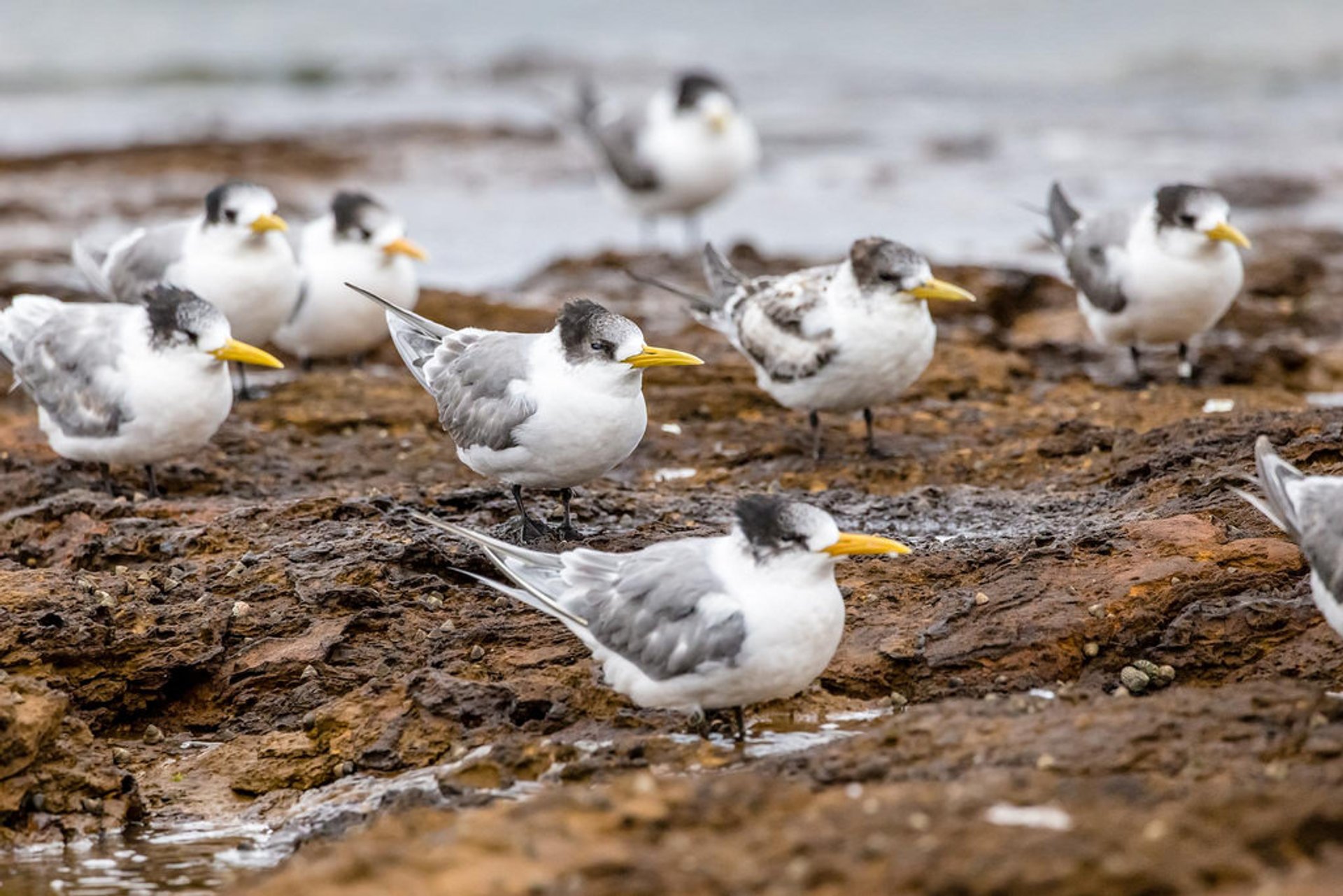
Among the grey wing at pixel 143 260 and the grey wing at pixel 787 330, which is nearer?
the grey wing at pixel 787 330

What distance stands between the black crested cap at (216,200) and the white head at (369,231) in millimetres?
901

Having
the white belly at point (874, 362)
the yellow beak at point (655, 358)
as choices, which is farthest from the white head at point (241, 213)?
the yellow beak at point (655, 358)

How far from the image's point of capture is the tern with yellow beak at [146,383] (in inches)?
282

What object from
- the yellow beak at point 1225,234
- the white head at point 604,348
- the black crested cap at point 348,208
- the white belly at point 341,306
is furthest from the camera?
the black crested cap at point 348,208

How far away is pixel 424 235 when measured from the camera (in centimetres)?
1509

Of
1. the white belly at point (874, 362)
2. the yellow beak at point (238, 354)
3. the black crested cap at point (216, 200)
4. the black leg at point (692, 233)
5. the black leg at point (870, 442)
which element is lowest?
the black leg at point (870, 442)

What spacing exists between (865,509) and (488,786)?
253 centimetres

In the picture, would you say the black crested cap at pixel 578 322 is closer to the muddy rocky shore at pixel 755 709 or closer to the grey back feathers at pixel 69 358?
the muddy rocky shore at pixel 755 709

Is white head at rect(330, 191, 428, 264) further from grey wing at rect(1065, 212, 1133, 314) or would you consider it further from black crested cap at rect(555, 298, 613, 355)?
black crested cap at rect(555, 298, 613, 355)

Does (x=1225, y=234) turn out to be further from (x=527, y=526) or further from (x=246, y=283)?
(x=246, y=283)

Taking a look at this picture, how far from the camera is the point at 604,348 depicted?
5.99 metres

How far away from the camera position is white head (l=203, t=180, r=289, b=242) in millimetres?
9125

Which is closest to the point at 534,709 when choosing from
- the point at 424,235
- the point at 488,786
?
the point at 488,786

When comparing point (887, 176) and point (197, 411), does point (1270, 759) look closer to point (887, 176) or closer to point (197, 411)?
point (197, 411)
